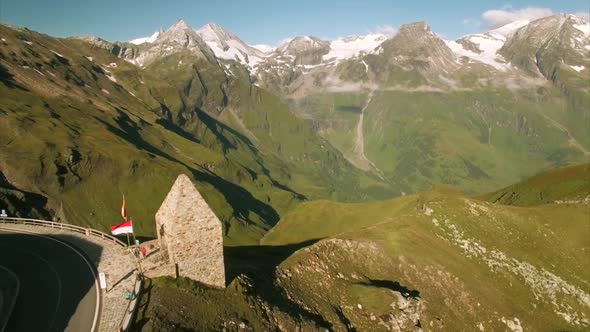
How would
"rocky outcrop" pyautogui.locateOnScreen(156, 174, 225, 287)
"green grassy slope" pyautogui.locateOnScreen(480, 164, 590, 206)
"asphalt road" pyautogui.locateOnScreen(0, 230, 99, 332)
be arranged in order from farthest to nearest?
"green grassy slope" pyautogui.locateOnScreen(480, 164, 590, 206) → "rocky outcrop" pyautogui.locateOnScreen(156, 174, 225, 287) → "asphalt road" pyautogui.locateOnScreen(0, 230, 99, 332)

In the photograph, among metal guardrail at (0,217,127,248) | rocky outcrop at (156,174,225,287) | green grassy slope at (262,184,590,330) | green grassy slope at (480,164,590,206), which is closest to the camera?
rocky outcrop at (156,174,225,287)

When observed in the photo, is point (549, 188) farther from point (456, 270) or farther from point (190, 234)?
point (190, 234)

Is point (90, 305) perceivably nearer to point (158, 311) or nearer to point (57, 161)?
point (158, 311)

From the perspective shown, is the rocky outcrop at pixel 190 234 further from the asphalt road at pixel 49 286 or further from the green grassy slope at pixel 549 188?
the green grassy slope at pixel 549 188

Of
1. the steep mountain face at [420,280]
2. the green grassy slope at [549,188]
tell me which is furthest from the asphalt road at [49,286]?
the green grassy slope at [549,188]

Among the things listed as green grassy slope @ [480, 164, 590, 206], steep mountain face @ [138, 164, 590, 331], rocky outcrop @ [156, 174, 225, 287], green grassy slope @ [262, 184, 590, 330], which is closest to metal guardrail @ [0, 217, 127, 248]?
rocky outcrop @ [156, 174, 225, 287]

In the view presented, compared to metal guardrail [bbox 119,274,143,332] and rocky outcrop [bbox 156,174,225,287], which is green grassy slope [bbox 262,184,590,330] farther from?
metal guardrail [bbox 119,274,143,332]

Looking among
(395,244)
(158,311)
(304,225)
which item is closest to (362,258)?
(395,244)
